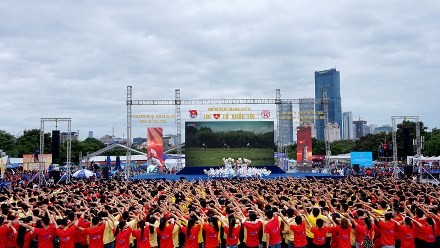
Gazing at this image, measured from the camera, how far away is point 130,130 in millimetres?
34531

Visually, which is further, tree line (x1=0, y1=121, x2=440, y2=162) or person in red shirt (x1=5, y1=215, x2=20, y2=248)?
tree line (x1=0, y1=121, x2=440, y2=162)

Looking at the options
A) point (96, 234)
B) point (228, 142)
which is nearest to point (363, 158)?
point (228, 142)

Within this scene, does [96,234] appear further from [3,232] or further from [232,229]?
[232,229]

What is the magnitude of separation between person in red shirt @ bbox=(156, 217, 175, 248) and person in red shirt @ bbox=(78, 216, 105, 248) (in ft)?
3.80

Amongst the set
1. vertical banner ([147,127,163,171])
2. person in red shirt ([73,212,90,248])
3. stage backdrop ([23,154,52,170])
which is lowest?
person in red shirt ([73,212,90,248])

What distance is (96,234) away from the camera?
8781mm

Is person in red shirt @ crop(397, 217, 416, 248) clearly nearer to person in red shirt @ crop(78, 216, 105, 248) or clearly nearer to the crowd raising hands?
the crowd raising hands

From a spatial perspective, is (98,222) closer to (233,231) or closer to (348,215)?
(233,231)

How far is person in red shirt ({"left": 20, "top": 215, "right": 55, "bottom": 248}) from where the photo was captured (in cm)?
871

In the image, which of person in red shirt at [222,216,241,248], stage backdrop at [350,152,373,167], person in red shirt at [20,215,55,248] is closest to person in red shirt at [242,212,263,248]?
person in red shirt at [222,216,241,248]

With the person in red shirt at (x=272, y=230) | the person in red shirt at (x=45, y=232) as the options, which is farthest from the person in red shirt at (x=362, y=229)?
the person in red shirt at (x=45, y=232)

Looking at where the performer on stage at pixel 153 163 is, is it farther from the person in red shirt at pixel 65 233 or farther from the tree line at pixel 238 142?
the person in red shirt at pixel 65 233

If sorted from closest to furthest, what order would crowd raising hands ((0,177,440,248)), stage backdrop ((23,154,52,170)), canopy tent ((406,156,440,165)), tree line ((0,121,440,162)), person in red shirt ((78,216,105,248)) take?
crowd raising hands ((0,177,440,248))
person in red shirt ((78,216,105,248))
stage backdrop ((23,154,52,170))
tree line ((0,121,440,162))
canopy tent ((406,156,440,165))

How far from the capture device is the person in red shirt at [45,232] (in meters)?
8.71
